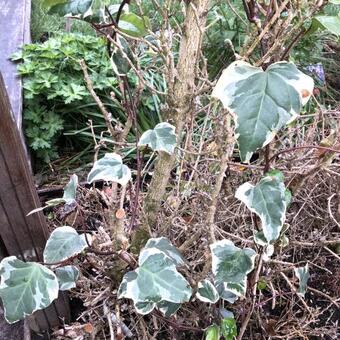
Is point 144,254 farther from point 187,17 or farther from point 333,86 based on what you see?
point 333,86

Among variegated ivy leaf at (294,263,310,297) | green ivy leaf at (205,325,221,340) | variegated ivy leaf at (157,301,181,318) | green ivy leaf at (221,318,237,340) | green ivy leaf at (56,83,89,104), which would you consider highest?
green ivy leaf at (56,83,89,104)

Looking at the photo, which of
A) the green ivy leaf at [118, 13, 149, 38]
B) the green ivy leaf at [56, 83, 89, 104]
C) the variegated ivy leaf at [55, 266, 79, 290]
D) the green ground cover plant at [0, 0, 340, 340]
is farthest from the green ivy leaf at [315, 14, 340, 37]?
the green ivy leaf at [56, 83, 89, 104]

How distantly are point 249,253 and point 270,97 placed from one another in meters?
0.37

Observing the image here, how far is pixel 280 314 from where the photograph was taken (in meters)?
1.42

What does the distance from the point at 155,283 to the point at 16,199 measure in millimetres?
340

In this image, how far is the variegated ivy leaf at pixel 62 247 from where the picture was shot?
97cm

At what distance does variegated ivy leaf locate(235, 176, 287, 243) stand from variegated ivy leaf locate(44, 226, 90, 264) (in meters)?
0.34

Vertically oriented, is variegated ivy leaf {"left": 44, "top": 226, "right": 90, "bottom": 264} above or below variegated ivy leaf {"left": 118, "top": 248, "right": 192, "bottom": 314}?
above

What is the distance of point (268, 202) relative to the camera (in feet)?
2.76

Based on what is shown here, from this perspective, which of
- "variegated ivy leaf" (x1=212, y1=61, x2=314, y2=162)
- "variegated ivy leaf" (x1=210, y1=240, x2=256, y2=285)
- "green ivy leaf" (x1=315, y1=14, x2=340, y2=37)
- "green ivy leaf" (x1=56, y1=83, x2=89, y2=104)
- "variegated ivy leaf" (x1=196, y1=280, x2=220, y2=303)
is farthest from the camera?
"green ivy leaf" (x1=56, y1=83, x2=89, y2=104)

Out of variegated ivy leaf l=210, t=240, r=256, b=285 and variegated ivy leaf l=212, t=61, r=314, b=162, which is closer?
variegated ivy leaf l=212, t=61, r=314, b=162

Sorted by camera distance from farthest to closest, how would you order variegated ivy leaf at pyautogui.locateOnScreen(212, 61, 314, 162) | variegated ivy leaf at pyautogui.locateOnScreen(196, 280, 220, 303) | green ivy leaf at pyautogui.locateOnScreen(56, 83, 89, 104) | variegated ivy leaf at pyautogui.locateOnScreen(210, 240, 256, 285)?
green ivy leaf at pyautogui.locateOnScreen(56, 83, 89, 104)
variegated ivy leaf at pyautogui.locateOnScreen(196, 280, 220, 303)
variegated ivy leaf at pyautogui.locateOnScreen(210, 240, 256, 285)
variegated ivy leaf at pyautogui.locateOnScreen(212, 61, 314, 162)

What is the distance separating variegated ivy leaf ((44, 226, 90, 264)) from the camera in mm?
973

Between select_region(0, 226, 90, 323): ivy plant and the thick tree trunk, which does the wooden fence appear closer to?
select_region(0, 226, 90, 323): ivy plant
